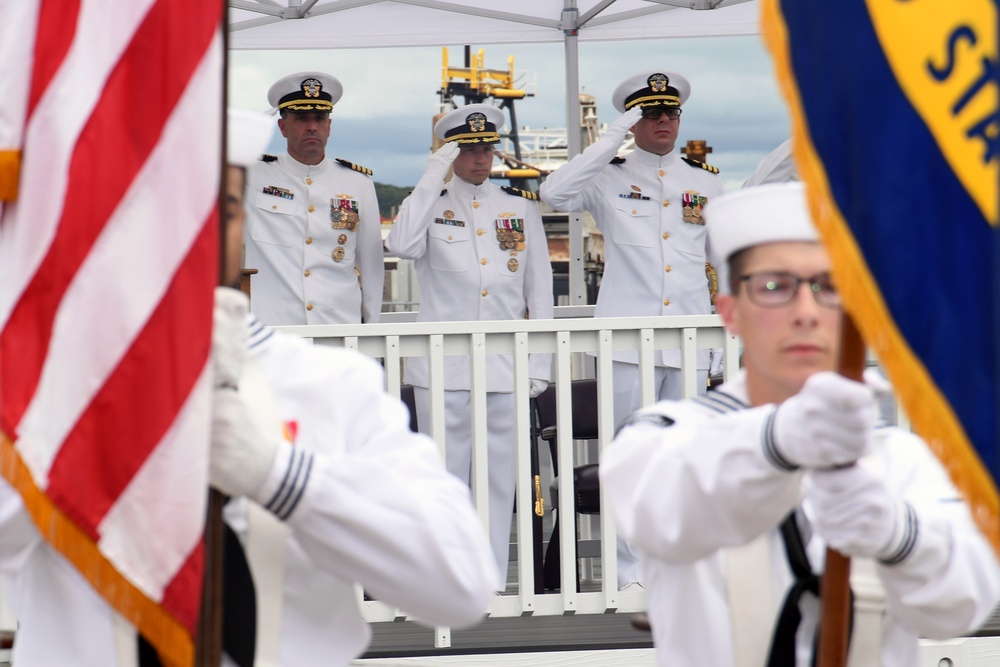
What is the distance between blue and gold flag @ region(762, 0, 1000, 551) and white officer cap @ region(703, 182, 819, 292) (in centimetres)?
39

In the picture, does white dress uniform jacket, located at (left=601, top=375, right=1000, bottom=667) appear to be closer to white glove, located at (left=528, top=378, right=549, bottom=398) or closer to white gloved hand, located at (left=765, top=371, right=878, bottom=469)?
white gloved hand, located at (left=765, top=371, right=878, bottom=469)

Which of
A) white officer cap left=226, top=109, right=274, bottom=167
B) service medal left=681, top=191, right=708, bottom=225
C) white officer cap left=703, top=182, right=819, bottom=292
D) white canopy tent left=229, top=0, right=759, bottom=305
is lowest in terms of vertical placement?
white officer cap left=703, top=182, right=819, bottom=292

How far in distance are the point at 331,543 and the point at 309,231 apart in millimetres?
5046

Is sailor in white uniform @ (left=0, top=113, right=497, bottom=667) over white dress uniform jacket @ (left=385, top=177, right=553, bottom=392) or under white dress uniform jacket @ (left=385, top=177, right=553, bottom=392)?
under

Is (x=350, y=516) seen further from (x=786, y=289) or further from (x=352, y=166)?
(x=352, y=166)

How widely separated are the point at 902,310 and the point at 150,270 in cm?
109

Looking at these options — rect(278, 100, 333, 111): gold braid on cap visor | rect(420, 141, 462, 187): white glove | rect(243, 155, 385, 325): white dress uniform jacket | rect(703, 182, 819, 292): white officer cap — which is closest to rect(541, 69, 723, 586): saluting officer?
rect(420, 141, 462, 187): white glove

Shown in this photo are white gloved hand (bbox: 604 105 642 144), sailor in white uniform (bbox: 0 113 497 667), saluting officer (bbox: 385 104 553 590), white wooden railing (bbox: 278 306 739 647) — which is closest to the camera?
sailor in white uniform (bbox: 0 113 497 667)

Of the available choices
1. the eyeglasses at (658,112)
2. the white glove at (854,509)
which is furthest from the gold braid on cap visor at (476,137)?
the white glove at (854,509)

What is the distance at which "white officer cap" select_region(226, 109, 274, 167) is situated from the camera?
7.50 ft

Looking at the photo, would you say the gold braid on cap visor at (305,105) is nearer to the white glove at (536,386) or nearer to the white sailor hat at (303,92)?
the white sailor hat at (303,92)

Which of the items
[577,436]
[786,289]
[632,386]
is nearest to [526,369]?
[577,436]

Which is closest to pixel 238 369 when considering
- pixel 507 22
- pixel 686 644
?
pixel 686 644

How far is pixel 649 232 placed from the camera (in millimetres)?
7016
